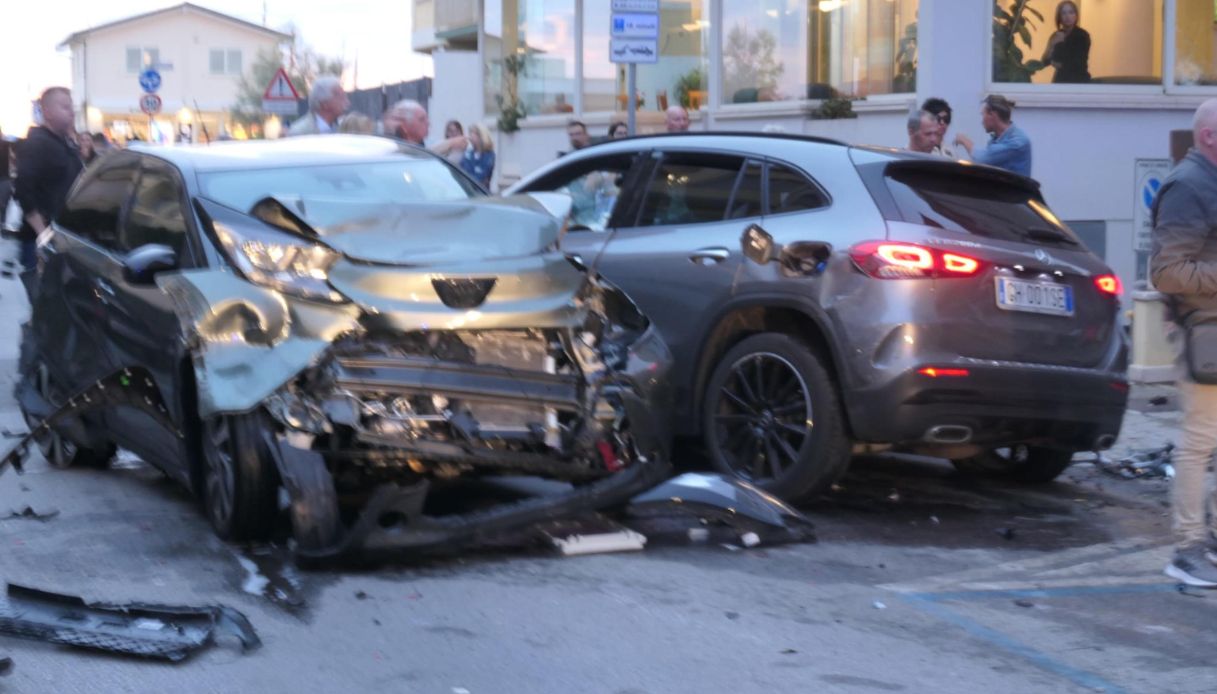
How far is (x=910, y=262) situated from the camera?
22.4 feet

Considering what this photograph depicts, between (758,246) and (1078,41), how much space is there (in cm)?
874

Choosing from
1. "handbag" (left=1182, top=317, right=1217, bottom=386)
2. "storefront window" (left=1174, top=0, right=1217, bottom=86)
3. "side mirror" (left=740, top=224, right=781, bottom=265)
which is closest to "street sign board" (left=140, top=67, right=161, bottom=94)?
"storefront window" (left=1174, top=0, right=1217, bottom=86)

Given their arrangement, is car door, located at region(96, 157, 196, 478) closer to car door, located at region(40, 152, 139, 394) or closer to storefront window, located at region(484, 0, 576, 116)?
car door, located at region(40, 152, 139, 394)

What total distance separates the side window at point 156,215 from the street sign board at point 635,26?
6.62 meters

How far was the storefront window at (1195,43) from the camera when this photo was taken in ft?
49.7

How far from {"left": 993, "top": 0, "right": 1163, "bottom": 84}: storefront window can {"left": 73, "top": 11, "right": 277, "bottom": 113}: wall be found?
79.6m

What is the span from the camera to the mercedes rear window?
7.09 meters


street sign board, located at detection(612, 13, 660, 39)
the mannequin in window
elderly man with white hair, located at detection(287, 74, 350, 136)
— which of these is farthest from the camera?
the mannequin in window


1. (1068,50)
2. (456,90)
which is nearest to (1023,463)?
(1068,50)

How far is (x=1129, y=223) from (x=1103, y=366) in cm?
797

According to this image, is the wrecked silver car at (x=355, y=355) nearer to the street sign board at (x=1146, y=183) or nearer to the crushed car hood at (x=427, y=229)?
the crushed car hood at (x=427, y=229)

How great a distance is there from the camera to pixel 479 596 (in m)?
5.69

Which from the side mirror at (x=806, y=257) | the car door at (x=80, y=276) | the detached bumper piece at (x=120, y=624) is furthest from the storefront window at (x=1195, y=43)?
the detached bumper piece at (x=120, y=624)

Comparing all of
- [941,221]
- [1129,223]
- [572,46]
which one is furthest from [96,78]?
[941,221]
